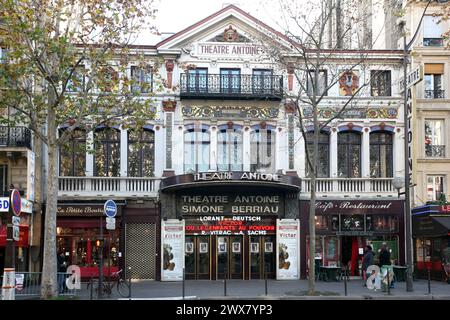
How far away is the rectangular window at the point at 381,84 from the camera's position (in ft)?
A: 104

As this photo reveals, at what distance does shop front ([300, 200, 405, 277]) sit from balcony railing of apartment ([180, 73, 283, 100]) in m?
6.20

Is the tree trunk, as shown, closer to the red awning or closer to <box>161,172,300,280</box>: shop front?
the red awning

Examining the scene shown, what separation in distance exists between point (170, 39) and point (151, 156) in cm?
623

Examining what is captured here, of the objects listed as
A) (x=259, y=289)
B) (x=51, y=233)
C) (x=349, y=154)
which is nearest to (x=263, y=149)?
(x=349, y=154)

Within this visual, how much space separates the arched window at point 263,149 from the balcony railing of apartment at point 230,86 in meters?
1.98

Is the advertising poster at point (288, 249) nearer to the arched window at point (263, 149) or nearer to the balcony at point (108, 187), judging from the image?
the arched window at point (263, 149)

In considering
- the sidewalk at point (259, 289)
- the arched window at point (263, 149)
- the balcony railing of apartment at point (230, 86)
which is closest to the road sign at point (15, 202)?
the sidewalk at point (259, 289)

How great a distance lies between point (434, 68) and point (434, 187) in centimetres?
651

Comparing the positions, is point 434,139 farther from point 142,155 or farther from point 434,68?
point 142,155

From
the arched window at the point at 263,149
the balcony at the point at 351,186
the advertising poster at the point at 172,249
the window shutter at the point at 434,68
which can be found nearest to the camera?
the advertising poster at the point at 172,249

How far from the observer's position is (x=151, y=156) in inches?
1212

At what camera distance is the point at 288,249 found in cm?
3008

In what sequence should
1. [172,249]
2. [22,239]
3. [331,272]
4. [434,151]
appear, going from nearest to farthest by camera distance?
[22,239] < [331,272] < [172,249] < [434,151]
